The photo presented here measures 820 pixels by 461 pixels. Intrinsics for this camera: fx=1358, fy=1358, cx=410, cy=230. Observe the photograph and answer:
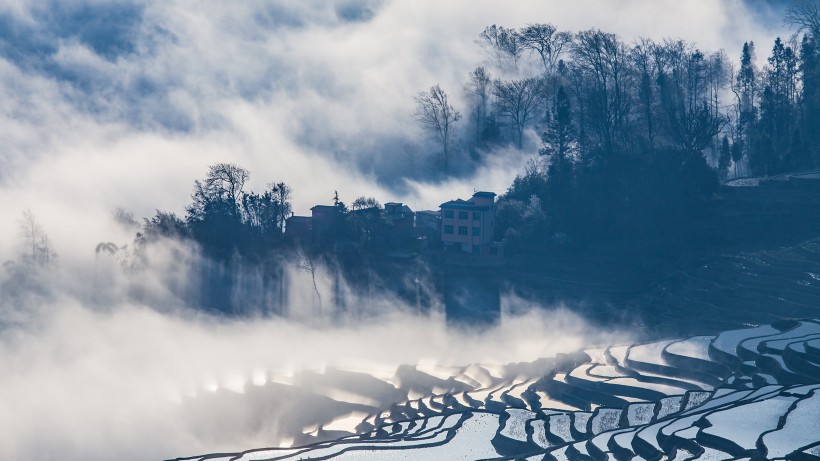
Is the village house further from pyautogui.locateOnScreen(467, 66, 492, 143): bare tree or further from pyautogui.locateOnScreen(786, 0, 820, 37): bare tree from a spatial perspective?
pyautogui.locateOnScreen(786, 0, 820, 37): bare tree

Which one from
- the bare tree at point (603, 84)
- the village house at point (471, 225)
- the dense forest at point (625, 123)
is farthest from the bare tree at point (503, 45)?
the village house at point (471, 225)

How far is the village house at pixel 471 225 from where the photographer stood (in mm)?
70875

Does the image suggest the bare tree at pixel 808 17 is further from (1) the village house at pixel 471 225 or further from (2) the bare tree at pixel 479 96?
(1) the village house at pixel 471 225

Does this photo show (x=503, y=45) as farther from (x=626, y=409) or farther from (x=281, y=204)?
(x=626, y=409)

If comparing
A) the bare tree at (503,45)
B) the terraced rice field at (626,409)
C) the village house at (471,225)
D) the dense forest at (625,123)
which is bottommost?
the terraced rice field at (626,409)

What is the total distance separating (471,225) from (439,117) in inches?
579

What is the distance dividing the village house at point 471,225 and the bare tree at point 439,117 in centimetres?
1062

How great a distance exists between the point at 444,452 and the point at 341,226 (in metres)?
30.3

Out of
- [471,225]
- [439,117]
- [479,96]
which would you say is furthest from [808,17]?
[471,225]

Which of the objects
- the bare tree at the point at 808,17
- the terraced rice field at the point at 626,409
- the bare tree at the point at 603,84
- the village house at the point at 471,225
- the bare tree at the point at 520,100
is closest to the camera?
the terraced rice field at the point at 626,409

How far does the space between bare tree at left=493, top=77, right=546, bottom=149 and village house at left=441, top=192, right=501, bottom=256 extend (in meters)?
10.2

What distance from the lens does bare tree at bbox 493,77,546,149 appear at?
80250 millimetres

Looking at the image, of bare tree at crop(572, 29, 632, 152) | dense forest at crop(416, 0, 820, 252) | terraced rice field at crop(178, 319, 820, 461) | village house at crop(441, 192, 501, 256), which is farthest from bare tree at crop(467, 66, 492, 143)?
terraced rice field at crop(178, 319, 820, 461)

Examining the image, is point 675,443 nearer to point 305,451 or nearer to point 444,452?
point 444,452
